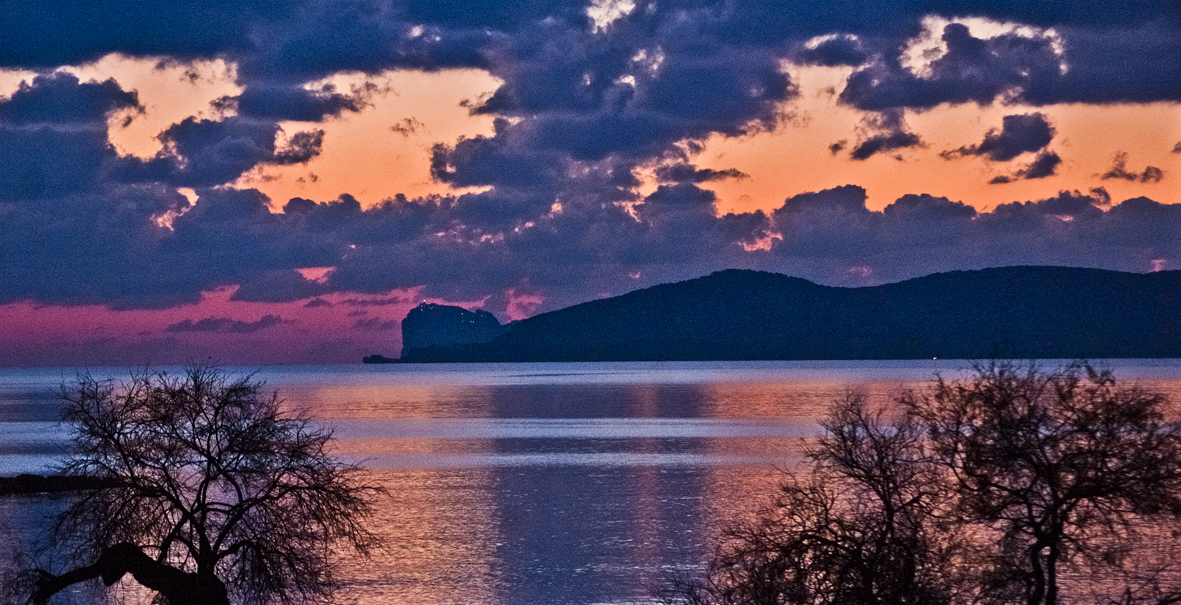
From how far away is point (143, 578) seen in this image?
29.3 meters

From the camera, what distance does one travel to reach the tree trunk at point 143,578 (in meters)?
28.6

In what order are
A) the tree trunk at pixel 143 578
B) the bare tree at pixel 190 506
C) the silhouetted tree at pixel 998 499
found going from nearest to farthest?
the silhouetted tree at pixel 998 499, the tree trunk at pixel 143 578, the bare tree at pixel 190 506

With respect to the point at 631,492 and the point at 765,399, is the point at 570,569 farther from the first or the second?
the point at 765,399

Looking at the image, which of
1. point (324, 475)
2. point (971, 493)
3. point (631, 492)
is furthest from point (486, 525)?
point (971, 493)

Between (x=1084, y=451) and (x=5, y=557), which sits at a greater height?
(x=1084, y=451)

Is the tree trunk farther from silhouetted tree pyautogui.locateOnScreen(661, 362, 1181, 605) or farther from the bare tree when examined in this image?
silhouetted tree pyautogui.locateOnScreen(661, 362, 1181, 605)

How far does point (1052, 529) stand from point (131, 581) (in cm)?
3279

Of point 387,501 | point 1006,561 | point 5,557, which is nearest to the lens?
point 1006,561

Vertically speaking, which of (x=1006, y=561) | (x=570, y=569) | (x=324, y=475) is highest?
(x=324, y=475)

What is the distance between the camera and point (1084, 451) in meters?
28.9

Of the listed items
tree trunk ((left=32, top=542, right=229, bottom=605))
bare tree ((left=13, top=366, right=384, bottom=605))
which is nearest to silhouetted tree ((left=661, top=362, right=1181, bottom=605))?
bare tree ((left=13, top=366, right=384, bottom=605))

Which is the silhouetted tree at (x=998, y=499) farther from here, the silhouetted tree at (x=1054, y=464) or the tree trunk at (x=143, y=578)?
the tree trunk at (x=143, y=578)

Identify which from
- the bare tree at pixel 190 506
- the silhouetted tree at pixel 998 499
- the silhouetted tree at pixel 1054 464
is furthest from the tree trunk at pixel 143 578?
the silhouetted tree at pixel 1054 464

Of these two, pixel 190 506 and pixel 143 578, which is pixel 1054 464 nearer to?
pixel 190 506
